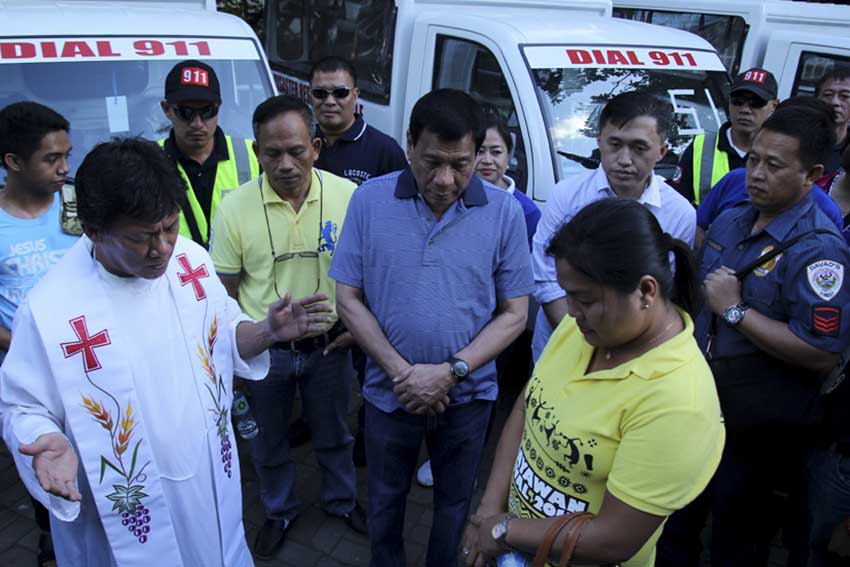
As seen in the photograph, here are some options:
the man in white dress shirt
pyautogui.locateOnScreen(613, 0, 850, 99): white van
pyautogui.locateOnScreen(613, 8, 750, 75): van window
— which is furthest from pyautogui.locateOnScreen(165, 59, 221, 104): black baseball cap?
pyautogui.locateOnScreen(613, 8, 750, 75): van window

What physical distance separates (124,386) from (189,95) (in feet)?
5.93

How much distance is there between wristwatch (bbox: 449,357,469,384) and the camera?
88.0 inches

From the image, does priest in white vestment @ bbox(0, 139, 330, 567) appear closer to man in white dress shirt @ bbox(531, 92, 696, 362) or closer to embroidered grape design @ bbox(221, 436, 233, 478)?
embroidered grape design @ bbox(221, 436, 233, 478)

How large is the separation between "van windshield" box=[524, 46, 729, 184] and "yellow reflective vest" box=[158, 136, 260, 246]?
1.71m

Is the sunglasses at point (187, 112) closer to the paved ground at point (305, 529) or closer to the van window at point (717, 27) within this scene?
the paved ground at point (305, 529)

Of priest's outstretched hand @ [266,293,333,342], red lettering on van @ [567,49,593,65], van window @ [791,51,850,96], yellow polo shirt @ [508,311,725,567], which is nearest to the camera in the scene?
yellow polo shirt @ [508,311,725,567]

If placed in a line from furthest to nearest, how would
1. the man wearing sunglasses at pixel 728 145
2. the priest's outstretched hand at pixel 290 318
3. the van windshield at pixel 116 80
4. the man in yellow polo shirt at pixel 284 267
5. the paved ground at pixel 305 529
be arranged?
the man wearing sunglasses at pixel 728 145, the van windshield at pixel 116 80, the paved ground at pixel 305 529, the man in yellow polo shirt at pixel 284 267, the priest's outstretched hand at pixel 290 318

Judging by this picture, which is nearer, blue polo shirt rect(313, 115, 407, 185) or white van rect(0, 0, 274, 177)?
white van rect(0, 0, 274, 177)

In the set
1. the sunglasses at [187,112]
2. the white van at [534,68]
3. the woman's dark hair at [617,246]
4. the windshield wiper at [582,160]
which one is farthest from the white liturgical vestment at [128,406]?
the windshield wiper at [582,160]

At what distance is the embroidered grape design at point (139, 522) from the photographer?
5.82 ft

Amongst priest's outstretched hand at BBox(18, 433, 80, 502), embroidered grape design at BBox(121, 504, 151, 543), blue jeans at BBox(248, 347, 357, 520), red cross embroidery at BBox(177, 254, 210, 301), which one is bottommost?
blue jeans at BBox(248, 347, 357, 520)

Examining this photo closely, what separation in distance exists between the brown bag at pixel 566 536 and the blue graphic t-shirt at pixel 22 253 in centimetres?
212

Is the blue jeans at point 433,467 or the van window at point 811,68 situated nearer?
the blue jeans at point 433,467

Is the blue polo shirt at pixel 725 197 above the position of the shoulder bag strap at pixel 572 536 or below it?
above
